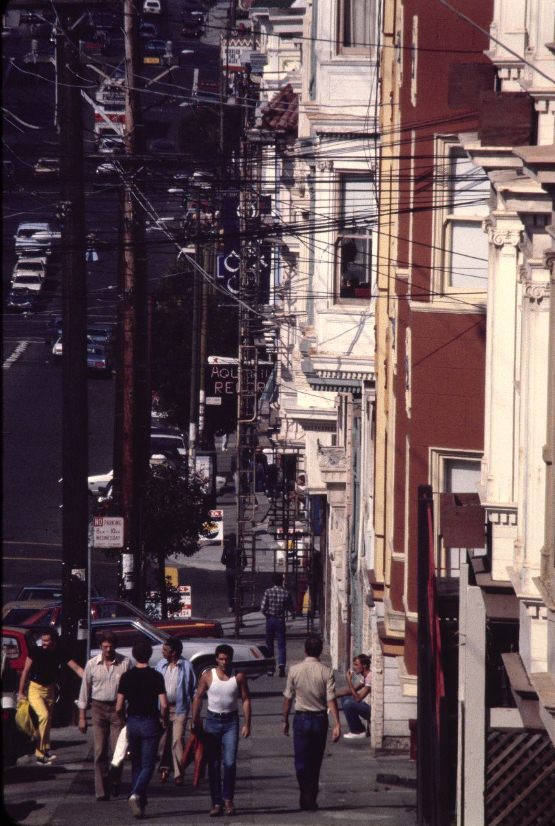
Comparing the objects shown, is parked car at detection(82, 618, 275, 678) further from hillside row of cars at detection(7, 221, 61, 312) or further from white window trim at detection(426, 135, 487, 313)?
hillside row of cars at detection(7, 221, 61, 312)

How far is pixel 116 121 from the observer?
245 feet

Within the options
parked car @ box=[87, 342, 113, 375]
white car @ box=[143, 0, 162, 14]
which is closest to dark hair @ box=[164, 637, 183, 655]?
parked car @ box=[87, 342, 113, 375]

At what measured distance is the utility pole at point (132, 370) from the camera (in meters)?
31.2

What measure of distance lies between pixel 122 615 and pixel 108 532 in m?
2.96

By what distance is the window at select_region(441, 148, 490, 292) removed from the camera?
63.2 ft

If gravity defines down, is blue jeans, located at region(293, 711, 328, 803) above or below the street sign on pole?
below

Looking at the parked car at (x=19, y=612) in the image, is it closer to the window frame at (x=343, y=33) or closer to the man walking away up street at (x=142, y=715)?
the window frame at (x=343, y=33)

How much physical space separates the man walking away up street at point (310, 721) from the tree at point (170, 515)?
73.3 feet

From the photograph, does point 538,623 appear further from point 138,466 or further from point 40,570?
point 40,570

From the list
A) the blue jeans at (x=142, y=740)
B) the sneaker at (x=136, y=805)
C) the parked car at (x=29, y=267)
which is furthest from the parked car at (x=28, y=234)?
the sneaker at (x=136, y=805)

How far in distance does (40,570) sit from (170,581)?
23.9 feet

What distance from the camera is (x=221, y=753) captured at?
16.5 metres

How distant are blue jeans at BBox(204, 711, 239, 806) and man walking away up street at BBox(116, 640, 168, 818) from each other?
0.43 m

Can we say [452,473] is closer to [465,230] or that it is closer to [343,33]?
[465,230]
